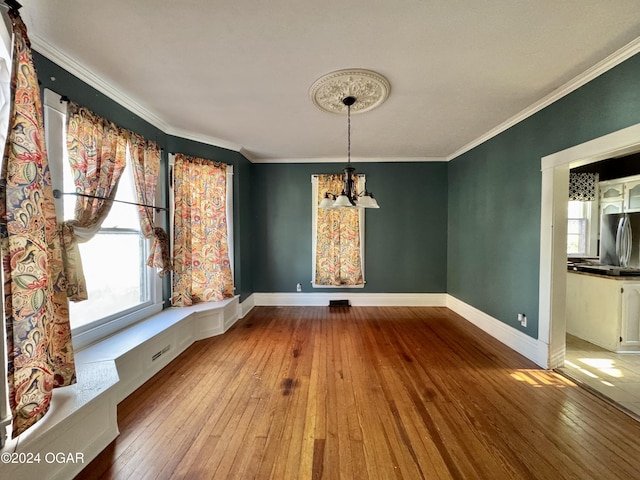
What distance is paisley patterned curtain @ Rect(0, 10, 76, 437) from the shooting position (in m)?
1.20

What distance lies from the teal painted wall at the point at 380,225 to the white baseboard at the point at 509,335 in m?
0.78

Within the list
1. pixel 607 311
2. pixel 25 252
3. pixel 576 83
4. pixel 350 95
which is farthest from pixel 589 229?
pixel 25 252

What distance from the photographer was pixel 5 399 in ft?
3.82

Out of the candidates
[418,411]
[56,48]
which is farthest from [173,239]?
[418,411]

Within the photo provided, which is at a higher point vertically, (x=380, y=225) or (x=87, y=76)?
(x=87, y=76)

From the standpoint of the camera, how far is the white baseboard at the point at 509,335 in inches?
97.2

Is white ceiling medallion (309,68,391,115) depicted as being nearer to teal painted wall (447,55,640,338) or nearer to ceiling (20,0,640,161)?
ceiling (20,0,640,161)

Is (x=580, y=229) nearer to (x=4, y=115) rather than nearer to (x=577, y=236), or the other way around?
(x=577, y=236)

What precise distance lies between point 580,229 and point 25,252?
683 cm

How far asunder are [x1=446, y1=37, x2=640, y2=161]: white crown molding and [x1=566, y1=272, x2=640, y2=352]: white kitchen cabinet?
2.06m

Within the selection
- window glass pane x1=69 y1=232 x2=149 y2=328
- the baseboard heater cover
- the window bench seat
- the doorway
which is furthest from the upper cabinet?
window glass pane x1=69 y1=232 x2=149 y2=328

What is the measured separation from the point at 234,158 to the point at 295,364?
9.89ft

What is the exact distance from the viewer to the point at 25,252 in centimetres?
124

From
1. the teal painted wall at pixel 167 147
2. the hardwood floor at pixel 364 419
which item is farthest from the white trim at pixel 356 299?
the hardwood floor at pixel 364 419
